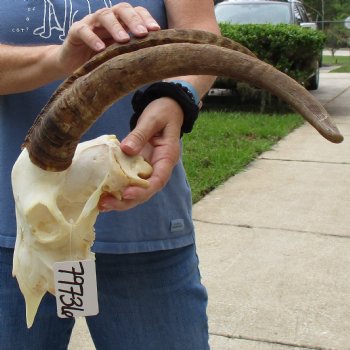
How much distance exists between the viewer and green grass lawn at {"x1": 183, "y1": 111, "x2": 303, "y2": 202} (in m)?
7.57

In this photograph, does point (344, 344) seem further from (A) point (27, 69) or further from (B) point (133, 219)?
(A) point (27, 69)

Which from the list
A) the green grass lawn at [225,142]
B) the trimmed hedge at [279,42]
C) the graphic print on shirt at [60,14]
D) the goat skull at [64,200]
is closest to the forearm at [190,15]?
the graphic print on shirt at [60,14]

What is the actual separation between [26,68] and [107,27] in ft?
1.14

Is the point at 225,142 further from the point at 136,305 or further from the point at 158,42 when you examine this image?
the point at 158,42

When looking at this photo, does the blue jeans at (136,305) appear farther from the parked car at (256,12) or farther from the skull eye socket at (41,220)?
the parked car at (256,12)

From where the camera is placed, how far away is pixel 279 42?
11.2 m

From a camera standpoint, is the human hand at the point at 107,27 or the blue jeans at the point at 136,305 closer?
the human hand at the point at 107,27

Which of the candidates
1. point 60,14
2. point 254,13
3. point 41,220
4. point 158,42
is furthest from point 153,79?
point 254,13

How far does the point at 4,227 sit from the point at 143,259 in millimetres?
424

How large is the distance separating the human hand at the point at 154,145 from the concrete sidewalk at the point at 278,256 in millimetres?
2675

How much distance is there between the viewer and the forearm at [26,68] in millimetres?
1794

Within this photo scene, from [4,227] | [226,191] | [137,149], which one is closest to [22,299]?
[4,227]

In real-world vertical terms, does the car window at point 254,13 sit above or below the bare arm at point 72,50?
below

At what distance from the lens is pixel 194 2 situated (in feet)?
6.67
